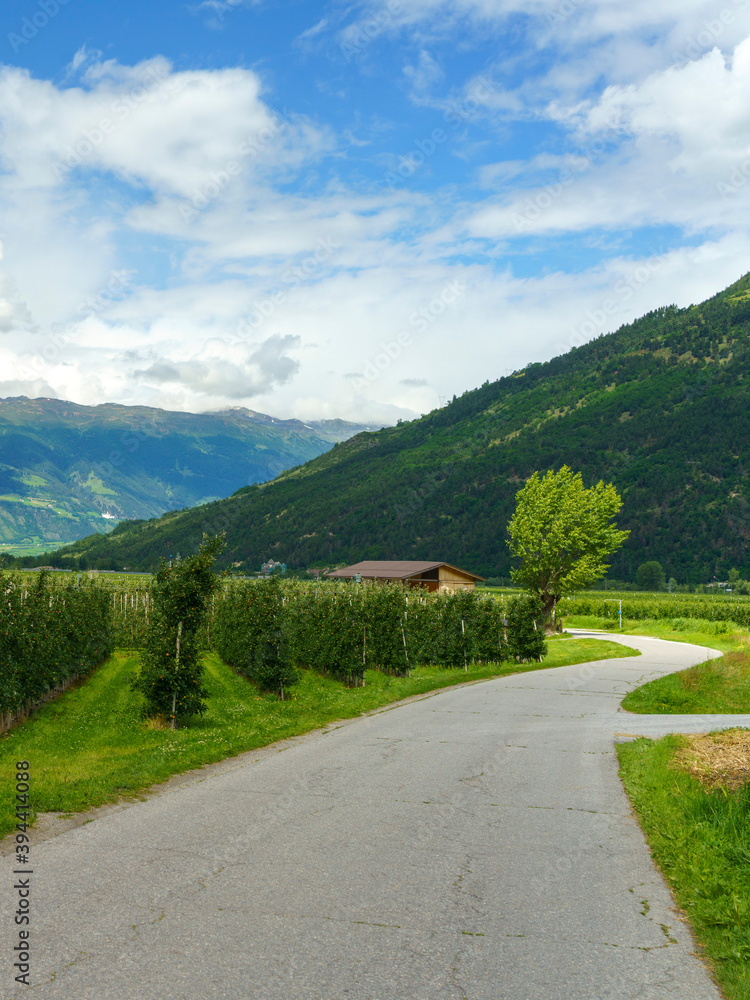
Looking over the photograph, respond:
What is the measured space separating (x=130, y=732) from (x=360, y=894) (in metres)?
10.3

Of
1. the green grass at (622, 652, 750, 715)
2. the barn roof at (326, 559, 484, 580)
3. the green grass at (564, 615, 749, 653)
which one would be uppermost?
the barn roof at (326, 559, 484, 580)

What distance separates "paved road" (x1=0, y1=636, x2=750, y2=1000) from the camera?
13.8 ft

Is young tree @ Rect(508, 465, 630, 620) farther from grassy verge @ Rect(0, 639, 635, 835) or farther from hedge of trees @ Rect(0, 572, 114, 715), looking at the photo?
hedge of trees @ Rect(0, 572, 114, 715)

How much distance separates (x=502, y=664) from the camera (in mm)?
29547

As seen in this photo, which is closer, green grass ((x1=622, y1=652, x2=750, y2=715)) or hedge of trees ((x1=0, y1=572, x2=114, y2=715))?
hedge of trees ((x1=0, y1=572, x2=114, y2=715))

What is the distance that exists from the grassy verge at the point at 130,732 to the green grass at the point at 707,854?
572 cm

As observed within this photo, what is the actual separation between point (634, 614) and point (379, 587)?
4657cm

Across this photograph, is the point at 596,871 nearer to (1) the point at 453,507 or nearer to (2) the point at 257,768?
(2) the point at 257,768

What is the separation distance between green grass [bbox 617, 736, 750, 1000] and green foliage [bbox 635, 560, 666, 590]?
109 meters

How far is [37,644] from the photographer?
Result: 1493 cm

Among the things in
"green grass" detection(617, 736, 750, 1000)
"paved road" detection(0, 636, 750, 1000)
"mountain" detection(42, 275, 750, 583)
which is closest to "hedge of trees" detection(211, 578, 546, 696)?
"paved road" detection(0, 636, 750, 1000)

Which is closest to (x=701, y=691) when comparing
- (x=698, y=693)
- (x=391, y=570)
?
(x=698, y=693)

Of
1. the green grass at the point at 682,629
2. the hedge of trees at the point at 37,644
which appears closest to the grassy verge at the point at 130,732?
the hedge of trees at the point at 37,644

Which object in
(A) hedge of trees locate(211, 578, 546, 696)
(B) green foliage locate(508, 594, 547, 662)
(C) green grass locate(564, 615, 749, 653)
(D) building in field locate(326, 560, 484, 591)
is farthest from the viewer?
(D) building in field locate(326, 560, 484, 591)
